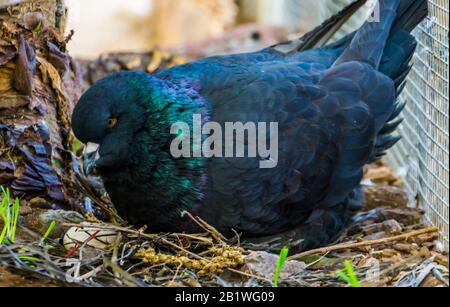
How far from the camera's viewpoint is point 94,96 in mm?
4332

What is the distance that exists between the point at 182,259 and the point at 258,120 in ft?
3.07

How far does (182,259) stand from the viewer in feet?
13.6

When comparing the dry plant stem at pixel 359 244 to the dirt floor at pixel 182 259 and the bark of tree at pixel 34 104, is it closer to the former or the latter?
the dirt floor at pixel 182 259

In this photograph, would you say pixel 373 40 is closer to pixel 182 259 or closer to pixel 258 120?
pixel 258 120

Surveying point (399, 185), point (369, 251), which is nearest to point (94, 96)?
point (369, 251)

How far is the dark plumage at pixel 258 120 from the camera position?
4438mm

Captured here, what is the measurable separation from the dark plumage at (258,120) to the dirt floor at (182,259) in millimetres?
195

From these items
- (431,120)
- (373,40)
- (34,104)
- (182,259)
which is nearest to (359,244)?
(182,259)

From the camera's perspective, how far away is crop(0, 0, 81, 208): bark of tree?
4656 mm

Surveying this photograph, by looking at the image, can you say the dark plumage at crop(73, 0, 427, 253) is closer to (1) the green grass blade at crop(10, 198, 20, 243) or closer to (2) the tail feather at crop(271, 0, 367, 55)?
(2) the tail feather at crop(271, 0, 367, 55)

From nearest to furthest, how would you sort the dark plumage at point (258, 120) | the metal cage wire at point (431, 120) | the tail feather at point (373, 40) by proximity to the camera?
the dark plumage at point (258, 120) → the metal cage wire at point (431, 120) → the tail feather at point (373, 40)

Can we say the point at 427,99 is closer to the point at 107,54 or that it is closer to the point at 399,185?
the point at 399,185

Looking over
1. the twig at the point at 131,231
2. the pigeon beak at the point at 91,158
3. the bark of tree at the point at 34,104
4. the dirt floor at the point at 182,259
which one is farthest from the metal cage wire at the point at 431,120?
the bark of tree at the point at 34,104

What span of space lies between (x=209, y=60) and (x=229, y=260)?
4.79 feet
